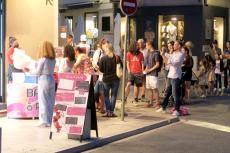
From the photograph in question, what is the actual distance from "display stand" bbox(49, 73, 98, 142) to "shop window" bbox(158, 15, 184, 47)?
22130 mm

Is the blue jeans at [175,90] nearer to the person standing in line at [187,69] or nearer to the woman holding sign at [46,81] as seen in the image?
the person standing in line at [187,69]

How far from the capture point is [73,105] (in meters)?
11.0

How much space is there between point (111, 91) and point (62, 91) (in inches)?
135

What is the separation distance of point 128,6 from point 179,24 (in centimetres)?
1919

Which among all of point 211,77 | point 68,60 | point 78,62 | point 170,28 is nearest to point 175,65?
point 78,62

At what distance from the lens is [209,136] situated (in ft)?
40.6

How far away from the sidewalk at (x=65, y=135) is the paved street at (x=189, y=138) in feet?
0.72

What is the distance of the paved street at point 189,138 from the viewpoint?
10.8 meters

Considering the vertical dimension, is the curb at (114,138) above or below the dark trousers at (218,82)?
below

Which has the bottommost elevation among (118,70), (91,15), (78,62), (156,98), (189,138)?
(189,138)

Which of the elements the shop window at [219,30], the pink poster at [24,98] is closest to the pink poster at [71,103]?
the pink poster at [24,98]

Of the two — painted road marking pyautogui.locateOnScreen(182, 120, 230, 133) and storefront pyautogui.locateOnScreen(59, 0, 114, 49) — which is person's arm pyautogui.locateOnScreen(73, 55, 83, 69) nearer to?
painted road marking pyautogui.locateOnScreen(182, 120, 230, 133)

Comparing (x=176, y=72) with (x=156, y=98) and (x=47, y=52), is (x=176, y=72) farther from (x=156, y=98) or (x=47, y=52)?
(x=47, y=52)

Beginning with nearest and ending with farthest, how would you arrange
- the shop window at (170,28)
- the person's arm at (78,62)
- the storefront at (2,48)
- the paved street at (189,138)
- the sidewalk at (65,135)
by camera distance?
1. the sidewalk at (65,135)
2. the paved street at (189,138)
3. the person's arm at (78,62)
4. the storefront at (2,48)
5. the shop window at (170,28)
